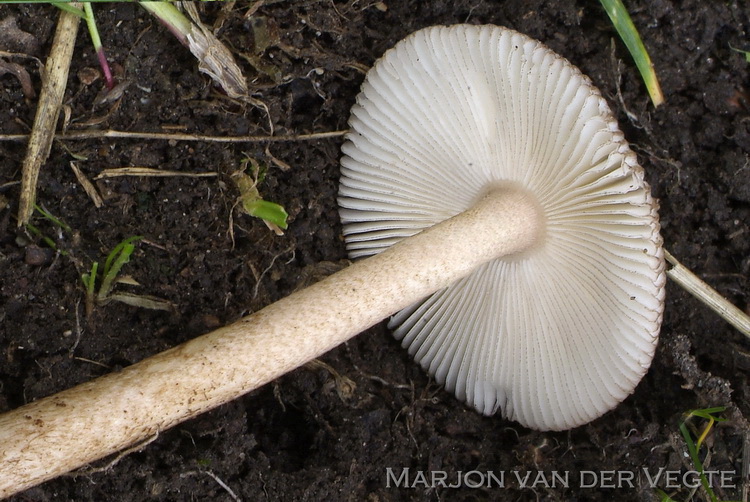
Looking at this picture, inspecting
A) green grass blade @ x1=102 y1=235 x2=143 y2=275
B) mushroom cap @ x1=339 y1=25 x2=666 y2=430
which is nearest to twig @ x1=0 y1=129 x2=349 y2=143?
mushroom cap @ x1=339 y1=25 x2=666 y2=430

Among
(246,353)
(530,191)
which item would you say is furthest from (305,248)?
(530,191)

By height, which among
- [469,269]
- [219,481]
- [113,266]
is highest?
[469,269]

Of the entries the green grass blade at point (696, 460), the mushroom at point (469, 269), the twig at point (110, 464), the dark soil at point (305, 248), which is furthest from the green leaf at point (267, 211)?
the green grass blade at point (696, 460)

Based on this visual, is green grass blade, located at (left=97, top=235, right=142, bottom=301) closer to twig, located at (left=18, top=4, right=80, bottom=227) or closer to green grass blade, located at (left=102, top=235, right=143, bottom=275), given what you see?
green grass blade, located at (left=102, top=235, right=143, bottom=275)

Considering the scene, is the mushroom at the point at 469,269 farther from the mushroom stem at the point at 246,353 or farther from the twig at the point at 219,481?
the twig at the point at 219,481

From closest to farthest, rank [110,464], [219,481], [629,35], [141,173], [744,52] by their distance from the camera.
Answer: [110,464] < [219,481] < [141,173] < [629,35] < [744,52]

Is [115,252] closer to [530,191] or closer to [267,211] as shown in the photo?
[267,211]
